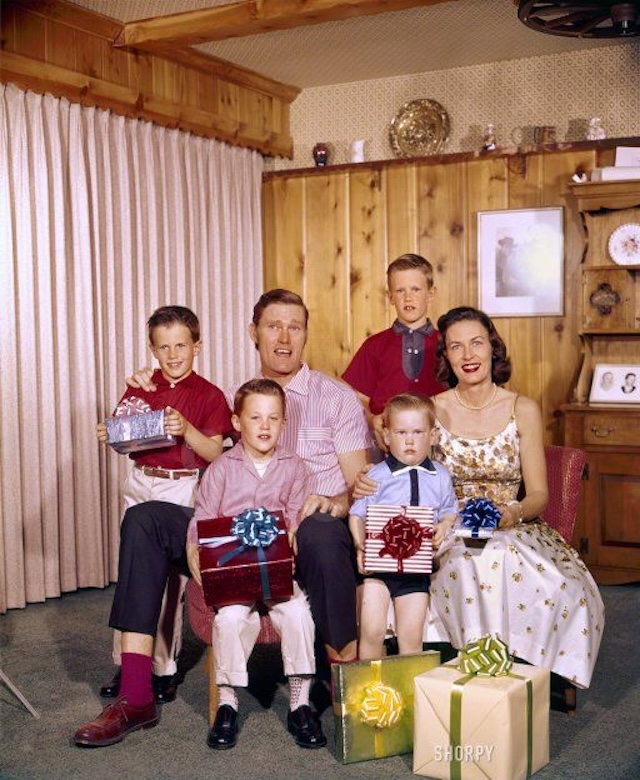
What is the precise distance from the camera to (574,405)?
15.9 ft

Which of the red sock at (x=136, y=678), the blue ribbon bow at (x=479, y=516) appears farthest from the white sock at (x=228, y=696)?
the blue ribbon bow at (x=479, y=516)

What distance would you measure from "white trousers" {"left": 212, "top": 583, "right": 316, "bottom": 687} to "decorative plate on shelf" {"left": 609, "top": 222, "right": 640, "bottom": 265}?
110 inches

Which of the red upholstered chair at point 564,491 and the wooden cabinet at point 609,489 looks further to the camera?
the wooden cabinet at point 609,489

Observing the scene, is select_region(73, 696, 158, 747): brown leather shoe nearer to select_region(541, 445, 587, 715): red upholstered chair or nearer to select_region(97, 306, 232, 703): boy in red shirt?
select_region(97, 306, 232, 703): boy in red shirt

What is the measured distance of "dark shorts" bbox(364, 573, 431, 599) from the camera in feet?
9.74

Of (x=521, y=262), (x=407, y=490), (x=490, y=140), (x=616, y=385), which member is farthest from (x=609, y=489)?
(x=407, y=490)

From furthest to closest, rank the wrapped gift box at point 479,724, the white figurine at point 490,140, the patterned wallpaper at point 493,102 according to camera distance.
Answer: the white figurine at point 490,140 → the patterned wallpaper at point 493,102 → the wrapped gift box at point 479,724

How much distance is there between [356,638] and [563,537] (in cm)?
86

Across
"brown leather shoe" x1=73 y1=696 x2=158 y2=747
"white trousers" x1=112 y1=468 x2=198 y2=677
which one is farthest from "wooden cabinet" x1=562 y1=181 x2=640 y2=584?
"brown leather shoe" x1=73 y1=696 x2=158 y2=747

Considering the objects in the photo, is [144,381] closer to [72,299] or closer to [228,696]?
[228,696]

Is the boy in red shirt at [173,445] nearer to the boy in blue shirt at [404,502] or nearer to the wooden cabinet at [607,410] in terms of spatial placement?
the boy in blue shirt at [404,502]

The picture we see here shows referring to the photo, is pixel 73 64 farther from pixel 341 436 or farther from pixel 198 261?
pixel 341 436

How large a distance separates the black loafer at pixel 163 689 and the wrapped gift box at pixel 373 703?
2.30ft

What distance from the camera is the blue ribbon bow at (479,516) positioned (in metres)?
3.01
